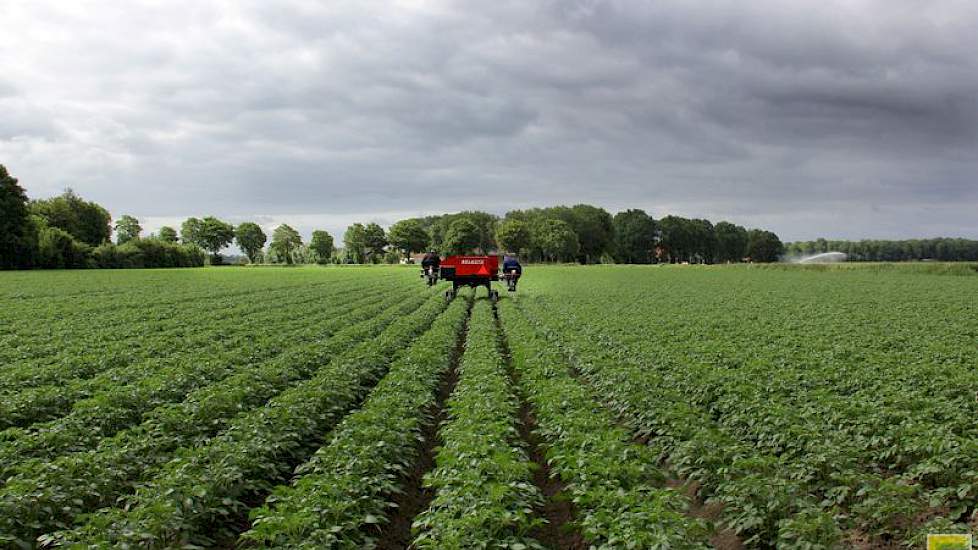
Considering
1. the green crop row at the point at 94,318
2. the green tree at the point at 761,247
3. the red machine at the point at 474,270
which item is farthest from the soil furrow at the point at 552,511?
the green tree at the point at 761,247

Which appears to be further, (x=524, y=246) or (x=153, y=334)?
(x=524, y=246)

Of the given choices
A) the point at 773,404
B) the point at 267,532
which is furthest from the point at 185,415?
the point at 773,404

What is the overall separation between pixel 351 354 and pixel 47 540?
11.4 meters

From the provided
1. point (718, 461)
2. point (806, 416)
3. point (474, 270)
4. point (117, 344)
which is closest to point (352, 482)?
point (718, 461)

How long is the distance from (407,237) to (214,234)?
56.3 m

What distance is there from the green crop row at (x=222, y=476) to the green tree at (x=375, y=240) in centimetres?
17714

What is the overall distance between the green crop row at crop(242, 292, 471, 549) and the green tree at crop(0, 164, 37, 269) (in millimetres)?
84693

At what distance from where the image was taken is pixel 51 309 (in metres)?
30.5

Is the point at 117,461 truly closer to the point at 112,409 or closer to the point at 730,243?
the point at 112,409

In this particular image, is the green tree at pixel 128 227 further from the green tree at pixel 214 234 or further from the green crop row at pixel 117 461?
the green crop row at pixel 117 461

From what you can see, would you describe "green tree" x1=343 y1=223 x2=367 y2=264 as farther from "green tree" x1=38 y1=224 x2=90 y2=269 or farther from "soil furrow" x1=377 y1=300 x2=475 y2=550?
"soil furrow" x1=377 y1=300 x2=475 y2=550

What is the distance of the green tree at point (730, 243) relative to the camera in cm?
18912

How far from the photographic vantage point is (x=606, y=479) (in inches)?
299

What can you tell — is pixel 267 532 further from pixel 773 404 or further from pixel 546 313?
pixel 546 313
